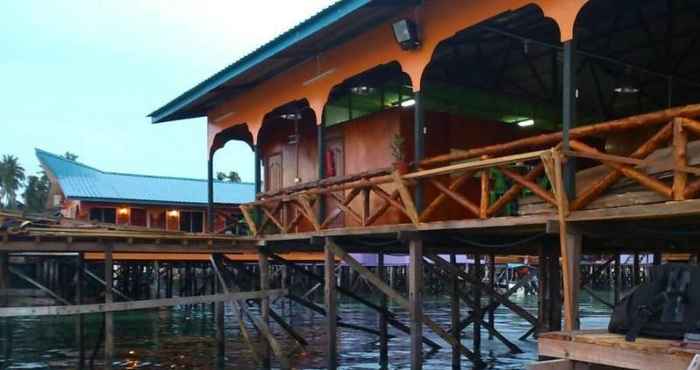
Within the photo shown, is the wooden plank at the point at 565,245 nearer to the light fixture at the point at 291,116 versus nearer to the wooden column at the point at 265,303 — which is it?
the wooden column at the point at 265,303

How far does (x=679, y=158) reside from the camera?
753 cm

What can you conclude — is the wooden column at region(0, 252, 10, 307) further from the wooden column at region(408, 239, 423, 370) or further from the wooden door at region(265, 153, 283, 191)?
the wooden column at region(408, 239, 423, 370)

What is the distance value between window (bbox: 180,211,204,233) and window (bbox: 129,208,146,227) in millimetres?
1791

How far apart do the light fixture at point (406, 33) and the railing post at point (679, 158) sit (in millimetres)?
4452

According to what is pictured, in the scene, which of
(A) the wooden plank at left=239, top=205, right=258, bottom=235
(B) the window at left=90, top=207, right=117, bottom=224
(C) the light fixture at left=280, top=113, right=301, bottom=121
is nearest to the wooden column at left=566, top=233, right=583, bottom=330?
(A) the wooden plank at left=239, top=205, right=258, bottom=235

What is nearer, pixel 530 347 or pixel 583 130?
pixel 583 130

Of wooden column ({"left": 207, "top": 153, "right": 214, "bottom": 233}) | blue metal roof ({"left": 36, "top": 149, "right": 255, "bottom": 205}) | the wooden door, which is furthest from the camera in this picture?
blue metal roof ({"left": 36, "top": 149, "right": 255, "bottom": 205})

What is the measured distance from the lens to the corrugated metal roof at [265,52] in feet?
37.2

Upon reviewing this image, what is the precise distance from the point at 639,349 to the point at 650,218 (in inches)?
154

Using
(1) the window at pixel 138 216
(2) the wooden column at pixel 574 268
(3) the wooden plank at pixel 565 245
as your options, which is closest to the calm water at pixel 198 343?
(1) the window at pixel 138 216

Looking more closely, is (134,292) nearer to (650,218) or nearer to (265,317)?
(265,317)

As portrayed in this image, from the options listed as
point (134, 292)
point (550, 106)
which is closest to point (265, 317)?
point (550, 106)

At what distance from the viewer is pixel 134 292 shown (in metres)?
30.0

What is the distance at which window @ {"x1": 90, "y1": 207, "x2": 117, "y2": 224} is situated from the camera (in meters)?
36.6
